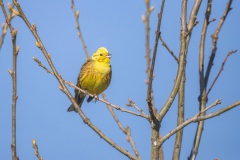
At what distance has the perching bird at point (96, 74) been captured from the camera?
703 centimetres

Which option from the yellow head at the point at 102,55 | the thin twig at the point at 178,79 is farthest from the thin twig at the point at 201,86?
the yellow head at the point at 102,55

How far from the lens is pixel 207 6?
4129 millimetres

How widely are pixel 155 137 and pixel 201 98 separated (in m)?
0.92

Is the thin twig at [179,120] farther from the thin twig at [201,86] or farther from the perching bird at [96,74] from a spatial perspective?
the perching bird at [96,74]

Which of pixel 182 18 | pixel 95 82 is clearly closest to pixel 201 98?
pixel 182 18

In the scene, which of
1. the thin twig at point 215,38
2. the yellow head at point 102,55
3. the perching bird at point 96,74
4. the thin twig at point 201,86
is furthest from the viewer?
the yellow head at point 102,55

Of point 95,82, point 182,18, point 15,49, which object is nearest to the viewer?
point 15,49

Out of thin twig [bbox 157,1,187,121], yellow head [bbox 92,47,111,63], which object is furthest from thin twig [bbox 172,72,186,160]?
yellow head [bbox 92,47,111,63]

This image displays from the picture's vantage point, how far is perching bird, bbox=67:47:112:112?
23.1 ft

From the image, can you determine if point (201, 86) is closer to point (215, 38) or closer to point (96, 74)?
point (215, 38)

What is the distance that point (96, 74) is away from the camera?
23.1 ft

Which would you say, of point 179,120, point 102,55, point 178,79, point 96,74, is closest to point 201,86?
point 179,120

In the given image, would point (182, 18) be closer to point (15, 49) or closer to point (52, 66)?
point (52, 66)

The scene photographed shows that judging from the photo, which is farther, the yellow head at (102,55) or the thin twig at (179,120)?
the yellow head at (102,55)
